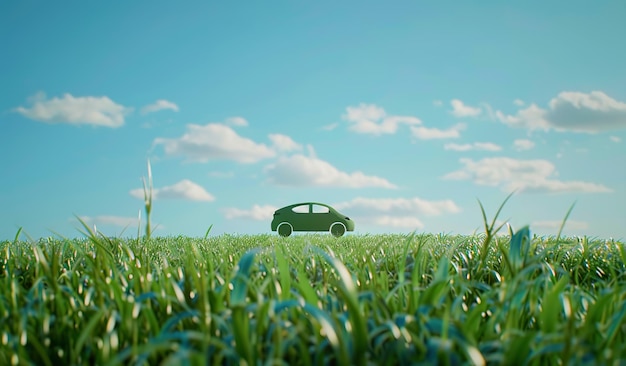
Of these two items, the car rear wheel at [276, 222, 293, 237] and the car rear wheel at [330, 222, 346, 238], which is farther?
the car rear wheel at [276, 222, 293, 237]

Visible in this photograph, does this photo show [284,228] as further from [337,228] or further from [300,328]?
[300,328]

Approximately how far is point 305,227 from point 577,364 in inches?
553

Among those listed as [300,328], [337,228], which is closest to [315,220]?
[337,228]

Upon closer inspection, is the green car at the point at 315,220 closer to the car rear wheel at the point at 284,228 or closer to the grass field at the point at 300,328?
the car rear wheel at the point at 284,228

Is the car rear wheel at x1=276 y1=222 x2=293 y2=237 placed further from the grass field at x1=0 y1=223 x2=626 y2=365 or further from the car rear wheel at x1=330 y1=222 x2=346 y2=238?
the grass field at x1=0 y1=223 x2=626 y2=365

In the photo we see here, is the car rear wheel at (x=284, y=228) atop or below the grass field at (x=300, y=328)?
atop

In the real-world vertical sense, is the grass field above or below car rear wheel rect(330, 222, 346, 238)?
below

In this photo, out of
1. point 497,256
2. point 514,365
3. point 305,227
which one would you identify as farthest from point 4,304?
point 305,227

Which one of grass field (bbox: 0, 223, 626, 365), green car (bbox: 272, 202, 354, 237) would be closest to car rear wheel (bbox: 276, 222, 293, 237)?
green car (bbox: 272, 202, 354, 237)

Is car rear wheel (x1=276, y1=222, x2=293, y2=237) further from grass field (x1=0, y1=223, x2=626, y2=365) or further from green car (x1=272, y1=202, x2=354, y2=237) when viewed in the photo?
grass field (x1=0, y1=223, x2=626, y2=365)

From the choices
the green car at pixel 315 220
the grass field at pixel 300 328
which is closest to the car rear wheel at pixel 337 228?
the green car at pixel 315 220

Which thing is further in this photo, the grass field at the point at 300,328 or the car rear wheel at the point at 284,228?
the car rear wheel at the point at 284,228

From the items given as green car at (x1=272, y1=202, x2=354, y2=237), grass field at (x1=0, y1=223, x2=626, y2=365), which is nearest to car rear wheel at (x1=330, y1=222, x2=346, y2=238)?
green car at (x1=272, y1=202, x2=354, y2=237)

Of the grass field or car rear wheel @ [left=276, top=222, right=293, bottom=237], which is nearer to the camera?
the grass field
